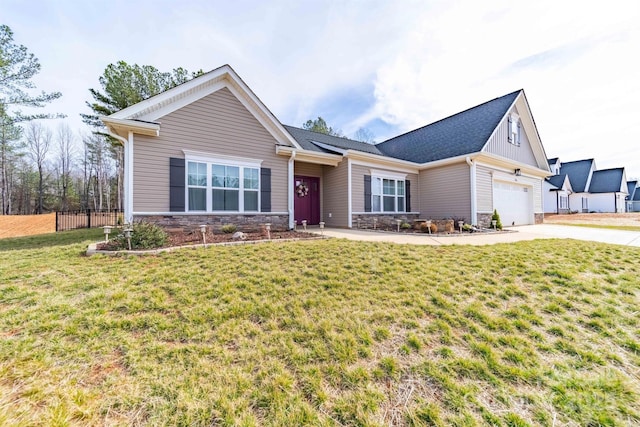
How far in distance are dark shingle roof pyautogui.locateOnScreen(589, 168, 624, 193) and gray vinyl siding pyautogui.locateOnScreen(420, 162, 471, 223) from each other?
30.1 meters

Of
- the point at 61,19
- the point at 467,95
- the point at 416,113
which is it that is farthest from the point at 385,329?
the point at 416,113

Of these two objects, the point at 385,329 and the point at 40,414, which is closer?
the point at 40,414

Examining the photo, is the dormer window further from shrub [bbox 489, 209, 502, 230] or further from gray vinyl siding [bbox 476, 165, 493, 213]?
shrub [bbox 489, 209, 502, 230]

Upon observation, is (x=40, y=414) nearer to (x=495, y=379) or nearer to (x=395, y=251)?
(x=495, y=379)

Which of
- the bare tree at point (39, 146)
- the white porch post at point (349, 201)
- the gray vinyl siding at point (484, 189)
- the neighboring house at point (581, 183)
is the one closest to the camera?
the white porch post at point (349, 201)

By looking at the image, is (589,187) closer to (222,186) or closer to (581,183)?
(581,183)

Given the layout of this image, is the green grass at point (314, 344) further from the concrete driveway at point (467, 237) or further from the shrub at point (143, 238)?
the concrete driveway at point (467, 237)

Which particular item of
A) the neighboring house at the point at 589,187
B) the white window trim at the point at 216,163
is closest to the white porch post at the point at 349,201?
the white window trim at the point at 216,163

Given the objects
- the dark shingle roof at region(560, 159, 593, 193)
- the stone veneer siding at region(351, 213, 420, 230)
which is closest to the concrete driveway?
the stone veneer siding at region(351, 213, 420, 230)

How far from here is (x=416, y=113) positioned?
18328 mm

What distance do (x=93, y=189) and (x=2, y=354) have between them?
36.1 metres

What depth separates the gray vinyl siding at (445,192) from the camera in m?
11.1

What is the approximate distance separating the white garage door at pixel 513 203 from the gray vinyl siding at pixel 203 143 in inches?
432

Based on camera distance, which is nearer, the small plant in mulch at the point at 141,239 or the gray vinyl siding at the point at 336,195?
the small plant in mulch at the point at 141,239
